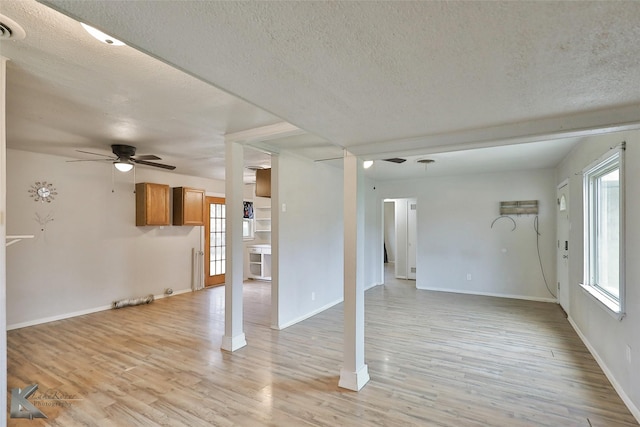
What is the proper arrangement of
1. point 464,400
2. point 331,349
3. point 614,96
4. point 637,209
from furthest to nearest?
1. point 331,349
2. point 464,400
3. point 637,209
4. point 614,96

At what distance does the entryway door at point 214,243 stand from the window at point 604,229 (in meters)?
6.28

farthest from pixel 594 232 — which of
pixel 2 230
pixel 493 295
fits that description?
pixel 2 230

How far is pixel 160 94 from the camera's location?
245cm

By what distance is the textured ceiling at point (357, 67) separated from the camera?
3.17 ft

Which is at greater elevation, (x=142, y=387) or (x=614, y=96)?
(x=614, y=96)

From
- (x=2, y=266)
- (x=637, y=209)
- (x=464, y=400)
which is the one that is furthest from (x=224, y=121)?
(x=637, y=209)

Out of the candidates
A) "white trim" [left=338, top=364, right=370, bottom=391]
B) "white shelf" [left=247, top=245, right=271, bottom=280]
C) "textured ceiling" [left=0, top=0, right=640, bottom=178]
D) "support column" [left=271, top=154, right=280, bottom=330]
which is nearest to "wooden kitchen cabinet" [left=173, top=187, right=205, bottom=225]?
"white shelf" [left=247, top=245, right=271, bottom=280]

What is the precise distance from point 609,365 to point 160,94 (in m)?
4.49

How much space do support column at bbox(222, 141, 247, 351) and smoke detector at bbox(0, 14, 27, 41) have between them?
195 centimetres

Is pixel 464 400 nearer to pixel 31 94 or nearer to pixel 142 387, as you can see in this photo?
pixel 142 387

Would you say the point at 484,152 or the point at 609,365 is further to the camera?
the point at 484,152

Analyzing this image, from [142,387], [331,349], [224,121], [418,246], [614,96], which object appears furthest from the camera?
[418,246]

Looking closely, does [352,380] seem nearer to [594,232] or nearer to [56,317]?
[594,232]

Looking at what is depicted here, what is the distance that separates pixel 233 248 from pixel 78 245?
316 cm
